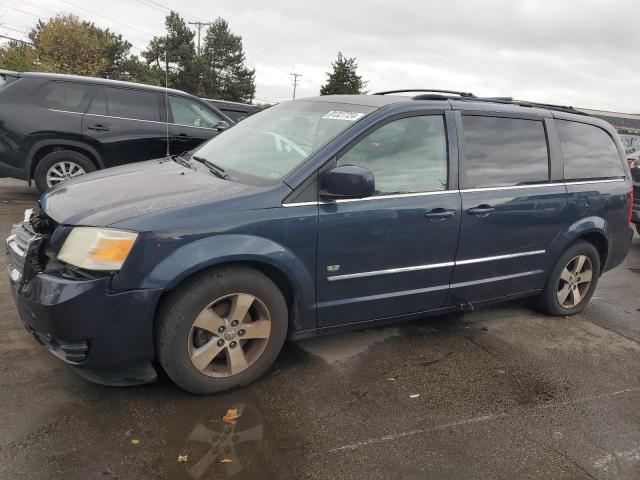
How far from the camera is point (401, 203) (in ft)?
10.7

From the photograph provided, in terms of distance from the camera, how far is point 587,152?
14.4 feet

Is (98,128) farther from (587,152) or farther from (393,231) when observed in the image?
(587,152)

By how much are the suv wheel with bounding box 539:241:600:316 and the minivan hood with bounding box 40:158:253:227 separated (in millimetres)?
2854

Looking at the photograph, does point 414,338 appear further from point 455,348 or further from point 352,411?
point 352,411

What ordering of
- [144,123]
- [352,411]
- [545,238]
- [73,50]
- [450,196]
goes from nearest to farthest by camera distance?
[352,411], [450,196], [545,238], [144,123], [73,50]

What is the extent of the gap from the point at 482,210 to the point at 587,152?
1500mm

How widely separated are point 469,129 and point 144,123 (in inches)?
200

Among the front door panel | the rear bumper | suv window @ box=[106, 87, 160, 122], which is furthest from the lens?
suv window @ box=[106, 87, 160, 122]

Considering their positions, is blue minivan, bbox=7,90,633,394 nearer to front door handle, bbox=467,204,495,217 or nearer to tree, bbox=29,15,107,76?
front door handle, bbox=467,204,495,217

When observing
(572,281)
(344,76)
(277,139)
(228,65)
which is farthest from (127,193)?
(228,65)

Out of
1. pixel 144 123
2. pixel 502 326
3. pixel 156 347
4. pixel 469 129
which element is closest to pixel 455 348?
pixel 502 326

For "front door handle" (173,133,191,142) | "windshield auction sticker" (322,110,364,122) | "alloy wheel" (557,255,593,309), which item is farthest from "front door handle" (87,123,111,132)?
"alloy wheel" (557,255,593,309)

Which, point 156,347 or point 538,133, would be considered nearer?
point 156,347

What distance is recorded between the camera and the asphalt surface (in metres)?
2.36
